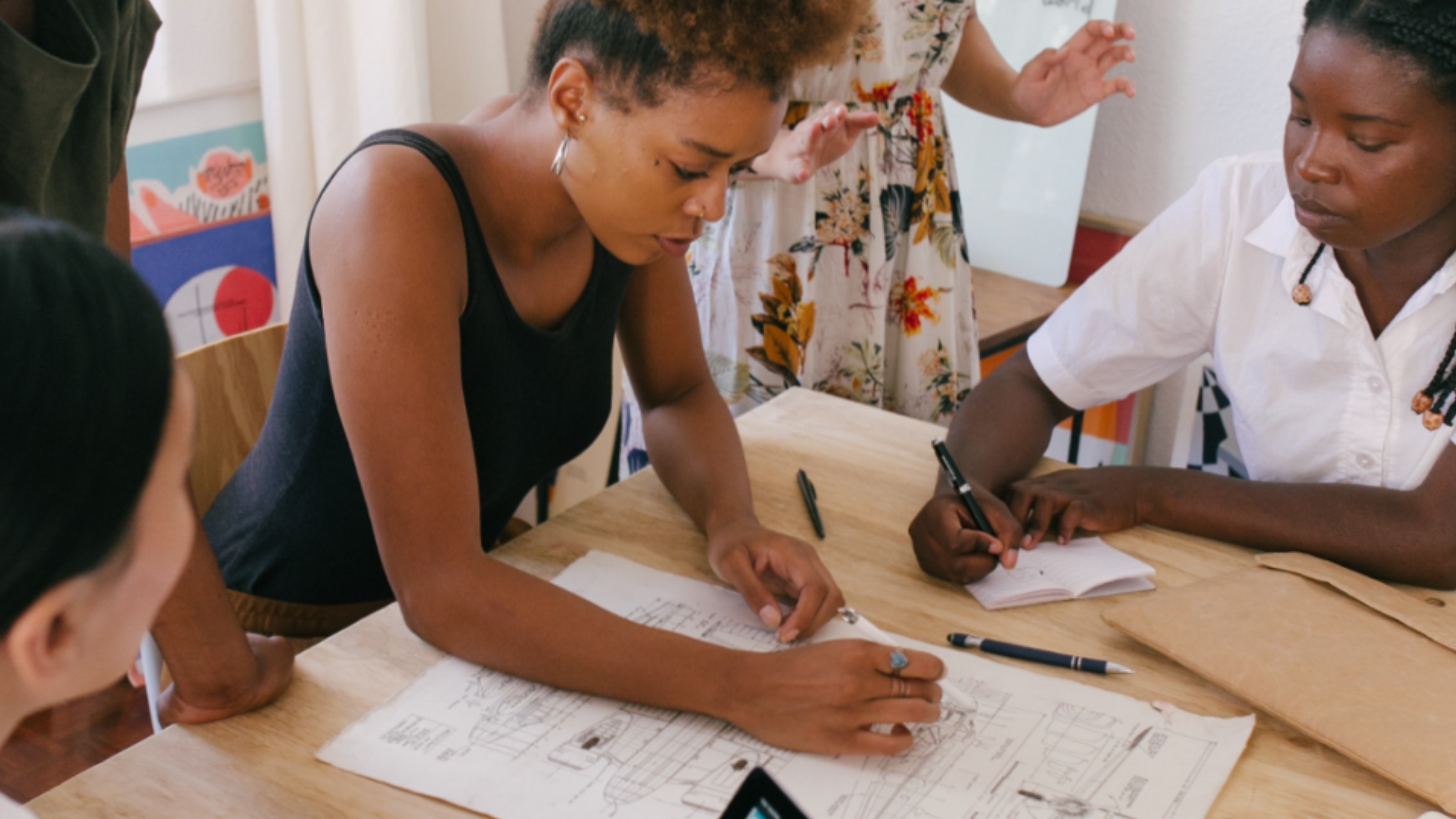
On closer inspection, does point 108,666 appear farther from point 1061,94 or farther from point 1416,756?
point 1061,94

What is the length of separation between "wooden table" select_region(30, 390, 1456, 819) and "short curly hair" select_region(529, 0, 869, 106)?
1.46 feet

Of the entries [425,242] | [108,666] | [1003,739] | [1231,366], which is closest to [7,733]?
[108,666]

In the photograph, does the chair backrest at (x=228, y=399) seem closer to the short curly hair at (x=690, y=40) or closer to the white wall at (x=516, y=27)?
the short curly hair at (x=690, y=40)

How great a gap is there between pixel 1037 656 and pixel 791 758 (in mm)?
261

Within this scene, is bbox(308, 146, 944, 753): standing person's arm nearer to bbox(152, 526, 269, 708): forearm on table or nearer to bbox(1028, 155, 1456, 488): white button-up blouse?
bbox(152, 526, 269, 708): forearm on table

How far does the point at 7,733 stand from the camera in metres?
0.58

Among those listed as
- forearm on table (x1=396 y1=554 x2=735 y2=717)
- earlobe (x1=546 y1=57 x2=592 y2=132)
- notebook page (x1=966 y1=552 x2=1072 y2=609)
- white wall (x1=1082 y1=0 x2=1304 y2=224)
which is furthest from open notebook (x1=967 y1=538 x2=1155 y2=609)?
white wall (x1=1082 y1=0 x2=1304 y2=224)

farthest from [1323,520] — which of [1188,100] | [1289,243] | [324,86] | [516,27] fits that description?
[516,27]

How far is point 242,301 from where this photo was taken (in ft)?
7.33

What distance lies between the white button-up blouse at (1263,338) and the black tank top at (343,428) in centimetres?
59

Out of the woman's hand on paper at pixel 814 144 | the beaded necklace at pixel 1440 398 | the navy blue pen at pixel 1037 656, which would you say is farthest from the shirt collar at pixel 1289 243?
the navy blue pen at pixel 1037 656

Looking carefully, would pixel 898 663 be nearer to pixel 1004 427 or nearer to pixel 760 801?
pixel 760 801

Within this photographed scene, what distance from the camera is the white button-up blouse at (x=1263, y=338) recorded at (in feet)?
4.38

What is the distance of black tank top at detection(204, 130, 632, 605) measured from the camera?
3.79 feet
